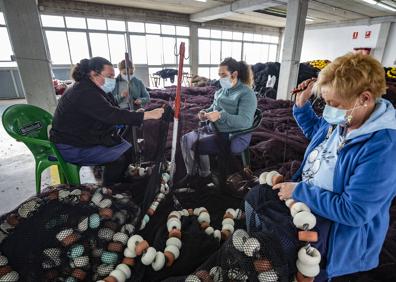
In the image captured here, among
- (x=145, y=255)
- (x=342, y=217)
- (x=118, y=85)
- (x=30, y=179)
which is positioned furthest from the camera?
(x=118, y=85)

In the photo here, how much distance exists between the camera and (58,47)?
297 inches

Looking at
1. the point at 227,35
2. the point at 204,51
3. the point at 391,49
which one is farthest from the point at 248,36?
the point at 391,49

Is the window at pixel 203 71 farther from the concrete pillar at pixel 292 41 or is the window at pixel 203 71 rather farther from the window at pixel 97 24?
the concrete pillar at pixel 292 41

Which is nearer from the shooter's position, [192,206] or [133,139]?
[192,206]

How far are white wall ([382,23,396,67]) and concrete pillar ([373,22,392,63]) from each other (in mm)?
109

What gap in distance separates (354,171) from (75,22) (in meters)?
8.80

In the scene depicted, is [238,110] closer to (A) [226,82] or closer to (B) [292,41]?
(A) [226,82]

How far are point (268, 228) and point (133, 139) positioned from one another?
173 cm

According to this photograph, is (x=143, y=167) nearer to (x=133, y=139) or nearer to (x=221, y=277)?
(x=133, y=139)

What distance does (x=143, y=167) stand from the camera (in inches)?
84.1

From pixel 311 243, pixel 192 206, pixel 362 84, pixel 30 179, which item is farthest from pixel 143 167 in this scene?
pixel 362 84

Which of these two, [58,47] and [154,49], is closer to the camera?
[58,47]

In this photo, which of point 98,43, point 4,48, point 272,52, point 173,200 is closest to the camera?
point 173,200

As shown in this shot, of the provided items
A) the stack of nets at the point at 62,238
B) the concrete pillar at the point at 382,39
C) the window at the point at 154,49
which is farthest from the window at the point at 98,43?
the concrete pillar at the point at 382,39
